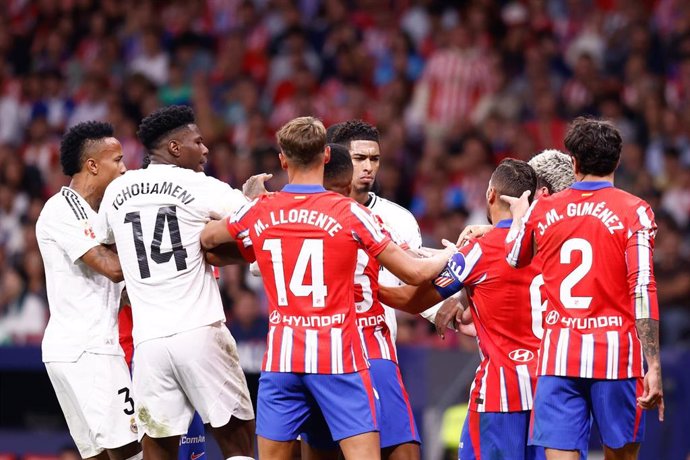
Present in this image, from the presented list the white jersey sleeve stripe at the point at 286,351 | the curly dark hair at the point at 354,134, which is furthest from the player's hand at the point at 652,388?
the curly dark hair at the point at 354,134

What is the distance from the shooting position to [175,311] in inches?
276

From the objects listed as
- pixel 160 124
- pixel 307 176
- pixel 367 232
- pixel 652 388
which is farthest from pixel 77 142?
pixel 652 388

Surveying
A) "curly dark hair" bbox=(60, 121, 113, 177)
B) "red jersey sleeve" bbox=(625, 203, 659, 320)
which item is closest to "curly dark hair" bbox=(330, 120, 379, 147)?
"curly dark hair" bbox=(60, 121, 113, 177)

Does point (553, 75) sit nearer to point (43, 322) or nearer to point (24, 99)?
Answer: point (43, 322)

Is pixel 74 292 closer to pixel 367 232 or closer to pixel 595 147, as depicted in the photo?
pixel 367 232

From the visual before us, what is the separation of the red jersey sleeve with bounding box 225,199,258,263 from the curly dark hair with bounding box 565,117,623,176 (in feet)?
5.80

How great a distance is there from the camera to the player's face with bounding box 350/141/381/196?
24.8 feet

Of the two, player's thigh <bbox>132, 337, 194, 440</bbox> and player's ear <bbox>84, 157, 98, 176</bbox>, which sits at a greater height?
player's ear <bbox>84, 157, 98, 176</bbox>

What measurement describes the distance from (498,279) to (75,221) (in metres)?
2.63

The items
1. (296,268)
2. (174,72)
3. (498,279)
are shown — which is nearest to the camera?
(296,268)

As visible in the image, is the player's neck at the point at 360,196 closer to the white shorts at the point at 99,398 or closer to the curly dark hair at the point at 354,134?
the curly dark hair at the point at 354,134

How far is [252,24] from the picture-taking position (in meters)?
17.5

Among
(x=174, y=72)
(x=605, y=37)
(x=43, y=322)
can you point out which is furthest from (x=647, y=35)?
(x=43, y=322)

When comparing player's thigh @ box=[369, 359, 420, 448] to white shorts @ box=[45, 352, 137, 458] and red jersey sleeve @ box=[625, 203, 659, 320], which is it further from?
white shorts @ box=[45, 352, 137, 458]
